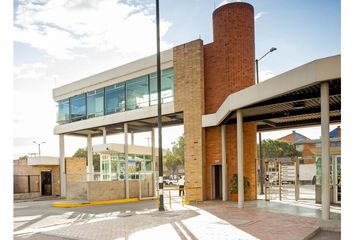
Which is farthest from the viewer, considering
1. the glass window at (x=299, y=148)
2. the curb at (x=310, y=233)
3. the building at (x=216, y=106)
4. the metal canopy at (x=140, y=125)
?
the glass window at (x=299, y=148)

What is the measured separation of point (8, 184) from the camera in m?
3.89

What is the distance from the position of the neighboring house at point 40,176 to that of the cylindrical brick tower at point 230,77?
16982 millimetres

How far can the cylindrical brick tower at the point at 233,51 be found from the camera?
19.2m

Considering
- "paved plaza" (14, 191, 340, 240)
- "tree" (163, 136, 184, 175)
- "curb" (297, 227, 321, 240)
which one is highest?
"curb" (297, 227, 321, 240)

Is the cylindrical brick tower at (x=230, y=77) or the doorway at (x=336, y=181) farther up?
the cylindrical brick tower at (x=230, y=77)

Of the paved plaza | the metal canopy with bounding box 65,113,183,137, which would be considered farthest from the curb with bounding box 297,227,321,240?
the metal canopy with bounding box 65,113,183,137

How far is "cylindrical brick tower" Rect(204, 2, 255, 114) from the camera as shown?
63.1ft

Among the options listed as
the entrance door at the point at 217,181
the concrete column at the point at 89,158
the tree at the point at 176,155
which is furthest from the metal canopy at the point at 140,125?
the tree at the point at 176,155

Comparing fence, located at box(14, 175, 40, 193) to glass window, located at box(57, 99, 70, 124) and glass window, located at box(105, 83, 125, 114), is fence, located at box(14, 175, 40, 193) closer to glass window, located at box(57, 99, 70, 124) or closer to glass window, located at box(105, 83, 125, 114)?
glass window, located at box(57, 99, 70, 124)

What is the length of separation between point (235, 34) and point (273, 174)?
8.39 metres

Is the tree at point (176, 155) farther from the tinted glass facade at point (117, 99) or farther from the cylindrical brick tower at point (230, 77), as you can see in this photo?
the cylindrical brick tower at point (230, 77)

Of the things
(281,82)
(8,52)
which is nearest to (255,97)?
(281,82)
